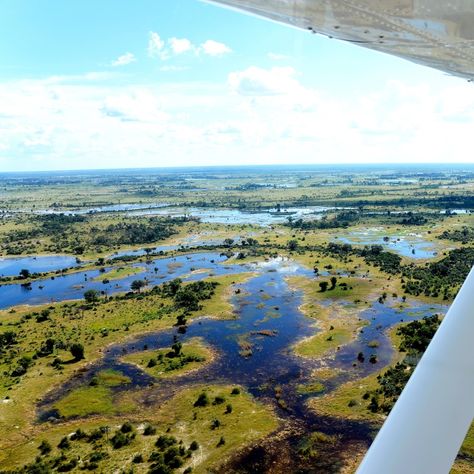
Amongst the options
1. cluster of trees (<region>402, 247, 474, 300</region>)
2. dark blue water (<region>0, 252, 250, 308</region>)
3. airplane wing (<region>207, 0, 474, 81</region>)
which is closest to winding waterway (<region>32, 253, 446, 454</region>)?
cluster of trees (<region>402, 247, 474, 300</region>)

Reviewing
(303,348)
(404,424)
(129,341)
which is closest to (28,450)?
(129,341)

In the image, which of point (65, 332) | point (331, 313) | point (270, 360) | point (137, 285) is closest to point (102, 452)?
point (270, 360)

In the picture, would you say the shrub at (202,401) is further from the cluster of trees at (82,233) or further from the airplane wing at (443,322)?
the cluster of trees at (82,233)

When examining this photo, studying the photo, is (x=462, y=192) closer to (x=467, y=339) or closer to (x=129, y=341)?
(x=129, y=341)

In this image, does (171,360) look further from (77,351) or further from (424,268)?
(424,268)

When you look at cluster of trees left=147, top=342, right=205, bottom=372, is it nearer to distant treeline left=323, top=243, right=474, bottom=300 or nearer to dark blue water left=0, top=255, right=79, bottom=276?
distant treeline left=323, top=243, right=474, bottom=300

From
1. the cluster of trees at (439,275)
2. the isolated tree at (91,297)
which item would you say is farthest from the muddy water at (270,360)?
the isolated tree at (91,297)

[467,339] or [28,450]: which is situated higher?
[467,339]
